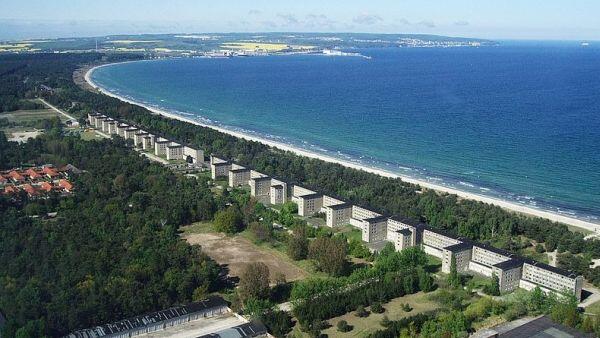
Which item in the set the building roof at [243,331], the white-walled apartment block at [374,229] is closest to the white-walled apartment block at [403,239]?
the white-walled apartment block at [374,229]

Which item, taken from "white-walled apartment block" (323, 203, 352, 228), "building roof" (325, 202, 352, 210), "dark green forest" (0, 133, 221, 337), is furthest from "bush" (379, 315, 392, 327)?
"building roof" (325, 202, 352, 210)

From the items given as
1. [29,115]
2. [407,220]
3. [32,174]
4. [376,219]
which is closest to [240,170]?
[376,219]

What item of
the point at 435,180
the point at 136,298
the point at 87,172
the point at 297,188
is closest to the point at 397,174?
the point at 435,180

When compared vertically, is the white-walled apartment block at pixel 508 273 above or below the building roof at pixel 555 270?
below

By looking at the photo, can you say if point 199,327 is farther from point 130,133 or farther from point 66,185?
point 130,133

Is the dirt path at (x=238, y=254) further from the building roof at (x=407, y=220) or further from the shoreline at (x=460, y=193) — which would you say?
the shoreline at (x=460, y=193)

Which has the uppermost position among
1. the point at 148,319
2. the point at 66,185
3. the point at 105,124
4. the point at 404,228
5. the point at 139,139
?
the point at 105,124

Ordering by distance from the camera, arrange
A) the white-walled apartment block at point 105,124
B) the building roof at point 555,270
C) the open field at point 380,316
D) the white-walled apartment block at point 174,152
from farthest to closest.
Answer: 1. the white-walled apartment block at point 105,124
2. the white-walled apartment block at point 174,152
3. the building roof at point 555,270
4. the open field at point 380,316
